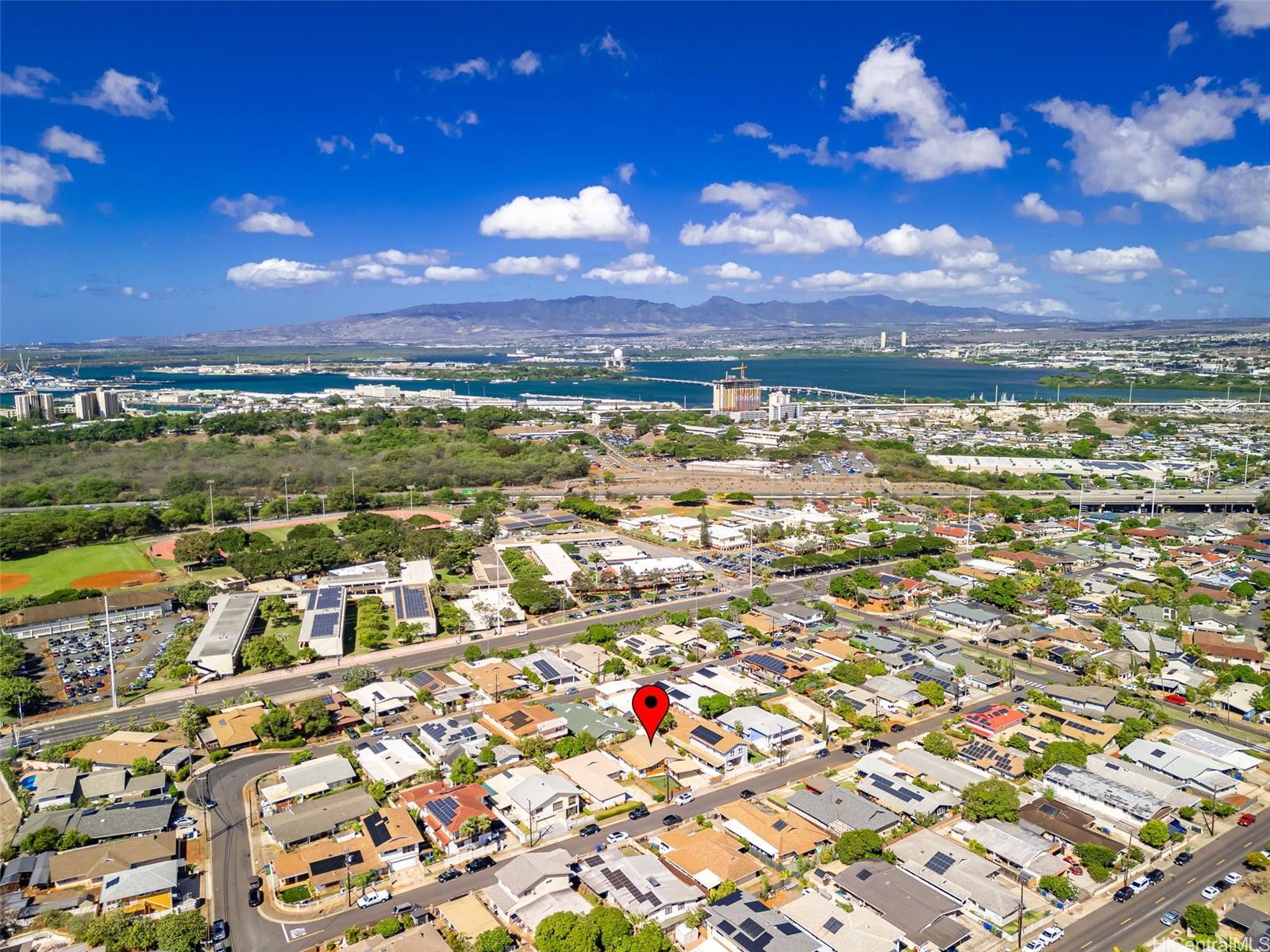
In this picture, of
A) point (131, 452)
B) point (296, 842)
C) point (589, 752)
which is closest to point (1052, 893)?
point (589, 752)

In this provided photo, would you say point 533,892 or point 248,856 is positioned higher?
point 533,892

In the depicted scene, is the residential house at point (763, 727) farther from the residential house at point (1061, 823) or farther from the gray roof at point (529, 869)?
the gray roof at point (529, 869)

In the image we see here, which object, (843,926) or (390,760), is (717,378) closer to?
(390,760)

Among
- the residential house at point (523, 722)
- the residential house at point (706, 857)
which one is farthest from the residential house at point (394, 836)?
the residential house at point (706, 857)

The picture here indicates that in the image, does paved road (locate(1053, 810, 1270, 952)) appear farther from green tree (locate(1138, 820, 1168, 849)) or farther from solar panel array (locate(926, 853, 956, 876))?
solar panel array (locate(926, 853, 956, 876))

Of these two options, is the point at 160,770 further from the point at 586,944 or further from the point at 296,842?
the point at 586,944

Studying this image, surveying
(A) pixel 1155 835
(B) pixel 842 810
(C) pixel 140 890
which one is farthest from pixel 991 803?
(C) pixel 140 890
